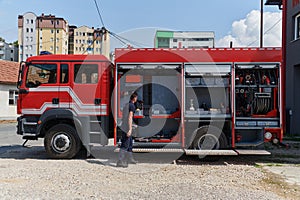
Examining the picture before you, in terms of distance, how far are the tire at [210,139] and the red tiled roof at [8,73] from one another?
24412mm

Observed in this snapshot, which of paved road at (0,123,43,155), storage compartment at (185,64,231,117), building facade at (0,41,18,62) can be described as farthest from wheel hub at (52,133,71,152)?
building facade at (0,41,18,62)

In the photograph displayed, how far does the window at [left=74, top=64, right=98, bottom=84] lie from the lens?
929 cm

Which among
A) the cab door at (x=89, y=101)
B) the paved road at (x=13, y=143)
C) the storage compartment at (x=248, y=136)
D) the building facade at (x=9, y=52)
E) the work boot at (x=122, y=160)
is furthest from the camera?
the building facade at (x=9, y=52)

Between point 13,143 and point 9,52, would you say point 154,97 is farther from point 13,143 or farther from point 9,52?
point 9,52

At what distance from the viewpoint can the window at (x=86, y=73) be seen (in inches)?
366

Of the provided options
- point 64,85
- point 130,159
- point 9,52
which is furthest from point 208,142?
point 9,52

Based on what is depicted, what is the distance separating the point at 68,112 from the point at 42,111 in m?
0.79

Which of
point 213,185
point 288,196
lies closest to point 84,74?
point 213,185

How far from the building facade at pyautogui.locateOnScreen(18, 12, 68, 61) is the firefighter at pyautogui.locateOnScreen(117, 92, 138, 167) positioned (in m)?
80.2

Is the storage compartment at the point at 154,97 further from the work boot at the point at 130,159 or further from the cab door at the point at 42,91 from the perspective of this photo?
the cab door at the point at 42,91

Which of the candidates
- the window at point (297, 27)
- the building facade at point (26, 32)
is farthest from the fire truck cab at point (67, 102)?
the building facade at point (26, 32)

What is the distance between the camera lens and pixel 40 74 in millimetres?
9391

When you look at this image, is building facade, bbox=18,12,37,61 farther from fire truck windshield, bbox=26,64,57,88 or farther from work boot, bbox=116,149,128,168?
work boot, bbox=116,149,128,168

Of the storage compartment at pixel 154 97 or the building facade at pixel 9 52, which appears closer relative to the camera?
the storage compartment at pixel 154 97
